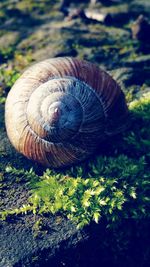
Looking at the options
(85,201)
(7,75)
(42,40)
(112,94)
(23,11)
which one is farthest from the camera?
(23,11)

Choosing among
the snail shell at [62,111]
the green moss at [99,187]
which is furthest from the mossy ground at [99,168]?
the snail shell at [62,111]

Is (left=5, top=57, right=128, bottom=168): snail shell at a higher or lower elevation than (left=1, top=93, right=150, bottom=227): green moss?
higher

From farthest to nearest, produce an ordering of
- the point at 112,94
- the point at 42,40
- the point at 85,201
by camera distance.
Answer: the point at 42,40 → the point at 112,94 → the point at 85,201

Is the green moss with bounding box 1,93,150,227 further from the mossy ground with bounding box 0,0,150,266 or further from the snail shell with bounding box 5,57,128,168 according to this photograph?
the snail shell with bounding box 5,57,128,168

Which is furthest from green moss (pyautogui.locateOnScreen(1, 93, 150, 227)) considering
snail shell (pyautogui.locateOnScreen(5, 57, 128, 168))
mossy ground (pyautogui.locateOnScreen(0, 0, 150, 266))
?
snail shell (pyautogui.locateOnScreen(5, 57, 128, 168))

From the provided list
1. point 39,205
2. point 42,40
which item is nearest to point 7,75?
point 42,40

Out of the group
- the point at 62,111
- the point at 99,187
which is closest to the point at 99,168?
the point at 99,187

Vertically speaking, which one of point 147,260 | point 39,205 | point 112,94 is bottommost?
point 147,260

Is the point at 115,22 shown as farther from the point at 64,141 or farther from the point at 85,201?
the point at 85,201
